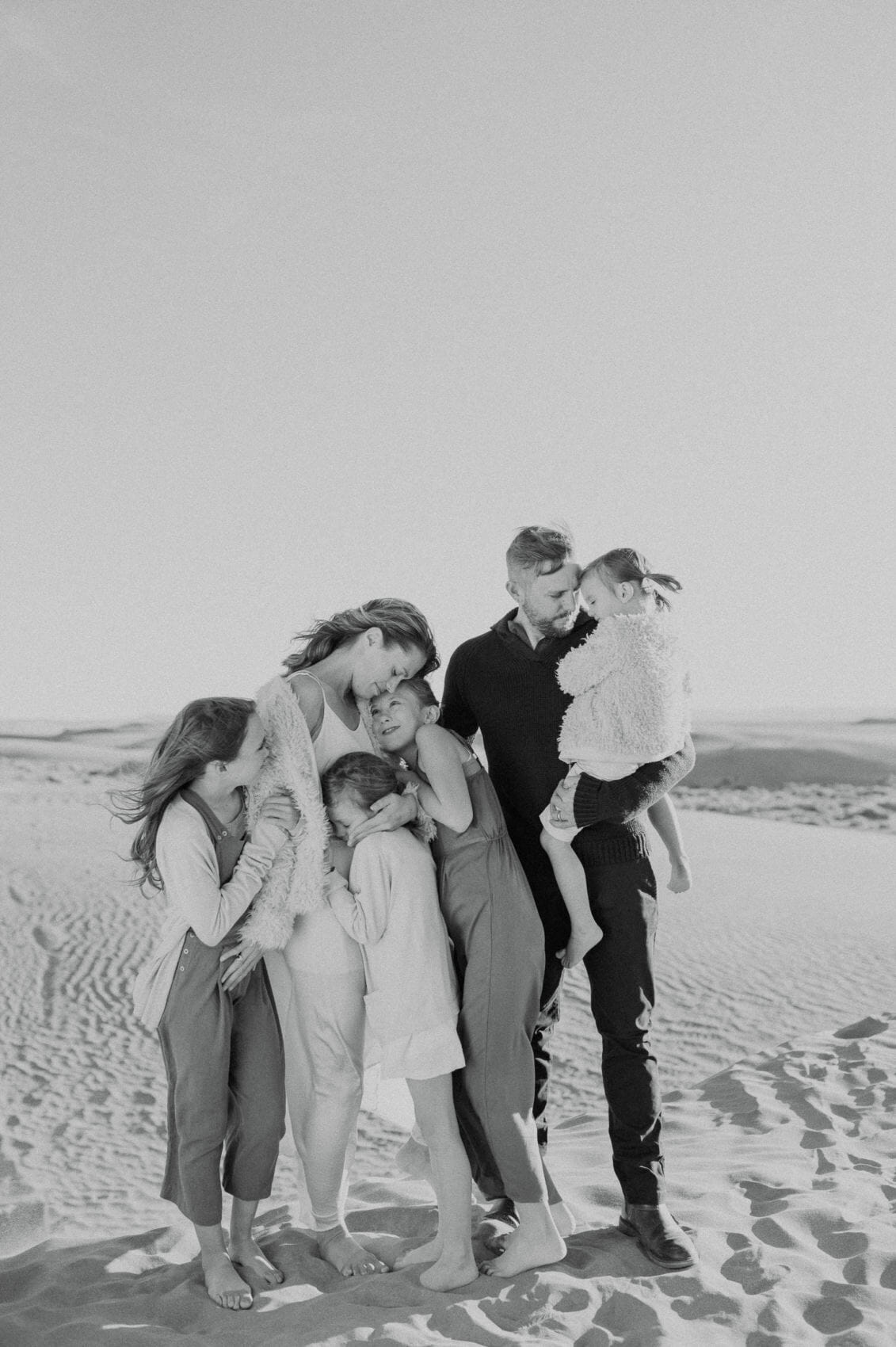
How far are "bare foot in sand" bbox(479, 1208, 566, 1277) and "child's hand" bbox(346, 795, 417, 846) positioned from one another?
140cm

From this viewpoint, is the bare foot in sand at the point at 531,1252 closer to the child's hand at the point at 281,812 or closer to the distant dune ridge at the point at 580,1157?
the distant dune ridge at the point at 580,1157

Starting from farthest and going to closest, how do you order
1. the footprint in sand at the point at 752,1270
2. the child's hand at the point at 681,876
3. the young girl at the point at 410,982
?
the child's hand at the point at 681,876 < the footprint in sand at the point at 752,1270 < the young girl at the point at 410,982

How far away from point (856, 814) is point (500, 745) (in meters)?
25.3

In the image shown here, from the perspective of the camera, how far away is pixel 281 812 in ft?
11.9

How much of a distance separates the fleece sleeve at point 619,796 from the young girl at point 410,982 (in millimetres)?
594

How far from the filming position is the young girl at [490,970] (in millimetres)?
3635

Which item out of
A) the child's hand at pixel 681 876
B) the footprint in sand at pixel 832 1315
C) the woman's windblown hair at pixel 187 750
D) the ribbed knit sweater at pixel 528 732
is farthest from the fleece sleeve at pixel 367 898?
the footprint in sand at pixel 832 1315

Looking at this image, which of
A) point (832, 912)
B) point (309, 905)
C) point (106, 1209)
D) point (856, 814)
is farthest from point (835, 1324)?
point (856, 814)

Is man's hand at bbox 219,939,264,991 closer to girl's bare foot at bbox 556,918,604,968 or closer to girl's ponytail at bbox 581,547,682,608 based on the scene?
girl's bare foot at bbox 556,918,604,968

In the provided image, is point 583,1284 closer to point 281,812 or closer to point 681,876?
point 681,876

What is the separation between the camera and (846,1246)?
156 inches

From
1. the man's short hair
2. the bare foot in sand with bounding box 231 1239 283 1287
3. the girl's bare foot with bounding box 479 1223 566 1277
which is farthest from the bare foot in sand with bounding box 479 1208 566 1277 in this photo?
the man's short hair

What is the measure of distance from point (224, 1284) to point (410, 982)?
117 cm

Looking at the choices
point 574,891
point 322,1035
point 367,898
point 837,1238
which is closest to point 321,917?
point 367,898
